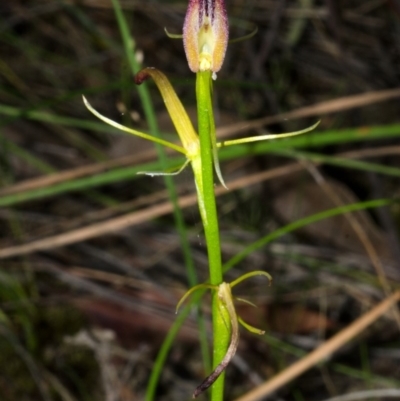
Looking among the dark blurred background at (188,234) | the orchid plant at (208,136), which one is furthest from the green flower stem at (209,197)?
the dark blurred background at (188,234)

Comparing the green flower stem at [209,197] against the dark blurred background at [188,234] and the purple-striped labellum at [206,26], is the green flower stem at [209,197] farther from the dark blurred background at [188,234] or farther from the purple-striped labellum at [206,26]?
the dark blurred background at [188,234]

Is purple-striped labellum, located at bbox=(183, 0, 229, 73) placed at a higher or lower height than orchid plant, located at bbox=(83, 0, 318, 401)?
higher

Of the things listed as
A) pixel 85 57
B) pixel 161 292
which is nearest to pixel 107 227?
pixel 161 292

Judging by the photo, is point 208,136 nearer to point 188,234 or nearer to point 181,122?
point 181,122

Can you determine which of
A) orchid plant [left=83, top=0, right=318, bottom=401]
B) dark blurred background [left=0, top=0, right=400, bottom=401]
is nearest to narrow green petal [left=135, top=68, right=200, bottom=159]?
orchid plant [left=83, top=0, right=318, bottom=401]

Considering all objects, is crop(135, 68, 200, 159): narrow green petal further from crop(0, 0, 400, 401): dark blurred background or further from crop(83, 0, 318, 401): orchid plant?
crop(0, 0, 400, 401): dark blurred background

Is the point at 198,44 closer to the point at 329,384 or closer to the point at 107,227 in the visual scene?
the point at 107,227

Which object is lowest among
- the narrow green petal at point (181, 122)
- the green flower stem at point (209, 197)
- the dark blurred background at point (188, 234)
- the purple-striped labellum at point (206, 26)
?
the green flower stem at point (209, 197)

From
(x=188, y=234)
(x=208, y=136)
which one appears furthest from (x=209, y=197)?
(x=188, y=234)
